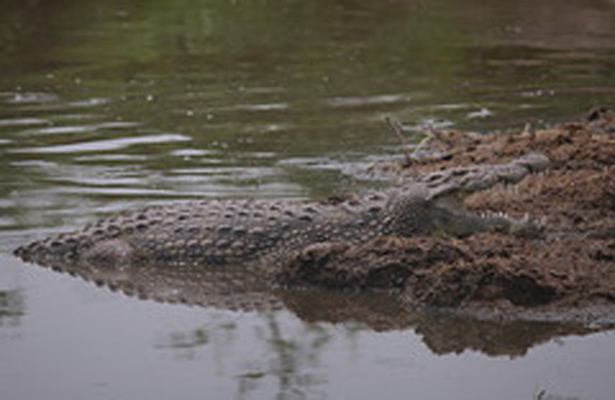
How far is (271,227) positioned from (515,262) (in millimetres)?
1563

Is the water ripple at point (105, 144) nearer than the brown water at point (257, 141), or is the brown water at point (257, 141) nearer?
the brown water at point (257, 141)

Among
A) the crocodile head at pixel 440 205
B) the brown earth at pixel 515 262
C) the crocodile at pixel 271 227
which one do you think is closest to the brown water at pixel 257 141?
the brown earth at pixel 515 262

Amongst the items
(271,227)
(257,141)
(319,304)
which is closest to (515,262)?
(319,304)

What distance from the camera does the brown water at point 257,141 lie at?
5672 mm

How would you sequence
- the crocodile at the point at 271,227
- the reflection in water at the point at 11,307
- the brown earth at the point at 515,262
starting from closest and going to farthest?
the brown earth at the point at 515,262 → the reflection in water at the point at 11,307 → the crocodile at the point at 271,227

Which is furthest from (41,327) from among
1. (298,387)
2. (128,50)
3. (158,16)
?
(158,16)

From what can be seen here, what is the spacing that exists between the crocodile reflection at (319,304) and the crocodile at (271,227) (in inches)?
3.9

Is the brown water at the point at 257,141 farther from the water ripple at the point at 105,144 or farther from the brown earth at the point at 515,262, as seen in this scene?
the brown earth at the point at 515,262

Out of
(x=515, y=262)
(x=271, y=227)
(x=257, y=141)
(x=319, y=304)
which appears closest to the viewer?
(x=515, y=262)

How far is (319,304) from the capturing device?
6.74 meters

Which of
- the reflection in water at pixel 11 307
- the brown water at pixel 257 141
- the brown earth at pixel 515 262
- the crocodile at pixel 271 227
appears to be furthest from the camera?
the crocodile at pixel 271 227

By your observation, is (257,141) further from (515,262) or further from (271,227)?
(515,262)

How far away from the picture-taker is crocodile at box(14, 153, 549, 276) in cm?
751

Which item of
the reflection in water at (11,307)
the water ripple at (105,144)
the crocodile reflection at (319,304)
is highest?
the water ripple at (105,144)
